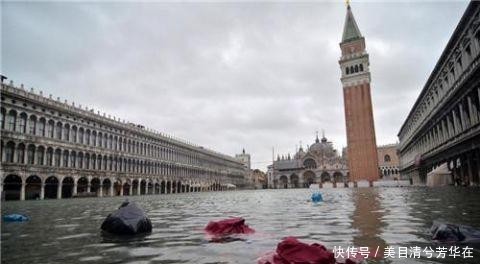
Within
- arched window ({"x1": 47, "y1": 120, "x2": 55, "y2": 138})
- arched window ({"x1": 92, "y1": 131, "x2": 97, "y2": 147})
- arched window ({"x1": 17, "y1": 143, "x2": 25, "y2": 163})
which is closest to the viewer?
arched window ({"x1": 17, "y1": 143, "x2": 25, "y2": 163})

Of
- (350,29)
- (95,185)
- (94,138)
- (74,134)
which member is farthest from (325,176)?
(74,134)

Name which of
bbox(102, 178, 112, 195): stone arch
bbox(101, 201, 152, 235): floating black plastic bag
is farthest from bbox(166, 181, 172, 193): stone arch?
bbox(101, 201, 152, 235): floating black plastic bag

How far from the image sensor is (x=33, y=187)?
41000mm

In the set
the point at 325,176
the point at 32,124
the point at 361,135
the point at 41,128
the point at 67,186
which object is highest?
the point at 361,135

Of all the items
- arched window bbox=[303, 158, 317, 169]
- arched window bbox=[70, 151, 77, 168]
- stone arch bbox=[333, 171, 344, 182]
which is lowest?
stone arch bbox=[333, 171, 344, 182]

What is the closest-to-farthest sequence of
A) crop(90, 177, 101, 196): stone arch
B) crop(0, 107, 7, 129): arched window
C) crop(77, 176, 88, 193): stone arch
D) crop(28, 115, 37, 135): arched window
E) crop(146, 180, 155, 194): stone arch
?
crop(0, 107, 7, 129): arched window
crop(28, 115, 37, 135): arched window
crop(77, 176, 88, 193): stone arch
crop(90, 177, 101, 196): stone arch
crop(146, 180, 155, 194): stone arch

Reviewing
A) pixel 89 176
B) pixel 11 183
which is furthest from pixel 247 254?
pixel 89 176

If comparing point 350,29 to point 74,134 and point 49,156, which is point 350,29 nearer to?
point 74,134

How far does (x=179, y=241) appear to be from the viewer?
6824 mm

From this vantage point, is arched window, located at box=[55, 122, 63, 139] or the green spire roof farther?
the green spire roof

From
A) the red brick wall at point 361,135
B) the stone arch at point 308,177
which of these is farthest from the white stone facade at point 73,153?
the stone arch at point 308,177

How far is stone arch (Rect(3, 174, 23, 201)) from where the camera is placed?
37.0 metres

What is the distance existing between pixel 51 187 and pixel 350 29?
225 ft

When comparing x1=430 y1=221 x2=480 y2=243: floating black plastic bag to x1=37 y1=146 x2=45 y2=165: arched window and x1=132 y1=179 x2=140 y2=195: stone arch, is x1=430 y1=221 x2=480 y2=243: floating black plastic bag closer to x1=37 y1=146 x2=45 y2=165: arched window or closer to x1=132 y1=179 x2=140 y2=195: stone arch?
x1=37 y1=146 x2=45 y2=165: arched window
